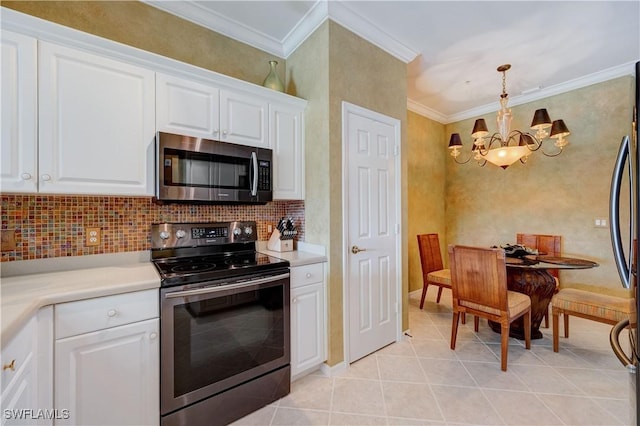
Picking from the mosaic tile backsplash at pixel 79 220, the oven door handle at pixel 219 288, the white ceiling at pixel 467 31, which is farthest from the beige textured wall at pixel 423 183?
the mosaic tile backsplash at pixel 79 220

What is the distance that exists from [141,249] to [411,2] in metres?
2.70

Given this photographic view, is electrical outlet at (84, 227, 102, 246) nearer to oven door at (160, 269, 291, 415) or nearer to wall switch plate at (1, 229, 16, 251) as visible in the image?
wall switch plate at (1, 229, 16, 251)

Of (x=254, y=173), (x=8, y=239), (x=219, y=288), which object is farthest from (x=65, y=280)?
(x=254, y=173)

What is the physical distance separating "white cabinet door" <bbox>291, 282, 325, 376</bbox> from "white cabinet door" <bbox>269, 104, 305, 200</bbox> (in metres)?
0.78

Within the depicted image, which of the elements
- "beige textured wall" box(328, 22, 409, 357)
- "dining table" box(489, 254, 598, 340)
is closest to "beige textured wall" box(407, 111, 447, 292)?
"dining table" box(489, 254, 598, 340)

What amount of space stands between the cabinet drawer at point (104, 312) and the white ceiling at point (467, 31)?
2072 mm

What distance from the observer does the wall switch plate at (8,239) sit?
1458 millimetres

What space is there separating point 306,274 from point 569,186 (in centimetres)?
365

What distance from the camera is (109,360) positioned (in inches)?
50.4

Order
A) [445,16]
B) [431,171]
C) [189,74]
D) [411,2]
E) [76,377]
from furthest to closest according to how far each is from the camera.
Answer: [431,171], [445,16], [411,2], [189,74], [76,377]

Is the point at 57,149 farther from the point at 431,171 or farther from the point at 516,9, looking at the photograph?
the point at 431,171

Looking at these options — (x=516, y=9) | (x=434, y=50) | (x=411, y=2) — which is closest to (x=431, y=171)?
(x=434, y=50)

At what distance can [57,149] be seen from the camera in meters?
1.39

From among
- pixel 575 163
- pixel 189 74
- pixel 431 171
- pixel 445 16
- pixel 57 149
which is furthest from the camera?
pixel 431 171
